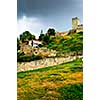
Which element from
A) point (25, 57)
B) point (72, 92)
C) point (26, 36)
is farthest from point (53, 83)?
point (26, 36)

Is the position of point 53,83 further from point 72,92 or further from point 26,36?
point 26,36

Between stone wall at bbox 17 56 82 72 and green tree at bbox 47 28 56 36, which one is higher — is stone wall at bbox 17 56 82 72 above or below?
below

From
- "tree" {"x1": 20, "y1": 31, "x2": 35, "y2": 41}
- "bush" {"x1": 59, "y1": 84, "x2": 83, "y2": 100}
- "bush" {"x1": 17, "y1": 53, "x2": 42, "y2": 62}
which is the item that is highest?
"tree" {"x1": 20, "y1": 31, "x2": 35, "y2": 41}

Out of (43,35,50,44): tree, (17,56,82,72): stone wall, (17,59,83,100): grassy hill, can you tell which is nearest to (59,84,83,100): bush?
(17,59,83,100): grassy hill

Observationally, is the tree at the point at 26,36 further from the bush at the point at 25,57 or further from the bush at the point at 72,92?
the bush at the point at 72,92

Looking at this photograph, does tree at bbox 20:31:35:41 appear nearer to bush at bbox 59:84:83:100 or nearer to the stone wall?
the stone wall

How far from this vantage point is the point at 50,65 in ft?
7.02

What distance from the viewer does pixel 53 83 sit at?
210 centimetres

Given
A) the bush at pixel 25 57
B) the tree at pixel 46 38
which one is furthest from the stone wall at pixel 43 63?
the tree at pixel 46 38

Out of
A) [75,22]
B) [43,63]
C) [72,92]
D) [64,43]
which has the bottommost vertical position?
[72,92]

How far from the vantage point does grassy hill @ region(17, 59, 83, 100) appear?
2.08m

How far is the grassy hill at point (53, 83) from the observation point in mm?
2080
